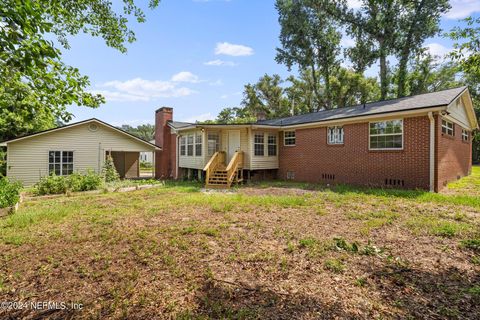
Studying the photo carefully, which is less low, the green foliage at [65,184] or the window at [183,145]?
the window at [183,145]

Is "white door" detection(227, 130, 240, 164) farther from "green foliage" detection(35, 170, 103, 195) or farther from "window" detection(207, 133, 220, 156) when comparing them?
"green foliage" detection(35, 170, 103, 195)

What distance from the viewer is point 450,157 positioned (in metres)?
11.0

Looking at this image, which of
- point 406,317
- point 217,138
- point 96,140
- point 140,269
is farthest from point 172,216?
point 96,140

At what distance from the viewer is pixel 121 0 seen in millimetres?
5852

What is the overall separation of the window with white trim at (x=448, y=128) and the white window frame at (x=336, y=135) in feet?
13.0

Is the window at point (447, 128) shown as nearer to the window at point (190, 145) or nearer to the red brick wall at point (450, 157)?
the red brick wall at point (450, 157)

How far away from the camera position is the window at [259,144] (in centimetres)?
1349

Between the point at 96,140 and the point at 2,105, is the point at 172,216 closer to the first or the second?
the point at 2,105

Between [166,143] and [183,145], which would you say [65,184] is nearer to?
[183,145]

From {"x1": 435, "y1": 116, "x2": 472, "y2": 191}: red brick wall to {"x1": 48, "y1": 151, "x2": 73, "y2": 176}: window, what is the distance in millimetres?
18227

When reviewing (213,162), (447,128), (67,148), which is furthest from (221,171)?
(447,128)

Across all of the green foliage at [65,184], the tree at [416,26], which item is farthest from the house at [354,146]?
the tree at [416,26]

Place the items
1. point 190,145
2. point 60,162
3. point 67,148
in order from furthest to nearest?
point 190,145
point 67,148
point 60,162

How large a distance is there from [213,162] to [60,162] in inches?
360
